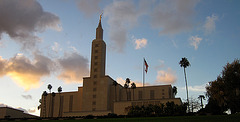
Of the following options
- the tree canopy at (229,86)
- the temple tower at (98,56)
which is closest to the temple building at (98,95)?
the temple tower at (98,56)

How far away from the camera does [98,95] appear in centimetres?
8919

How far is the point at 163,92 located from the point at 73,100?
37028mm

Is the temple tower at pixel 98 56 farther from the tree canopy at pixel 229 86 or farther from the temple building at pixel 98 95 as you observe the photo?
the tree canopy at pixel 229 86

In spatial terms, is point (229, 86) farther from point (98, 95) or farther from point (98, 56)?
point (98, 56)

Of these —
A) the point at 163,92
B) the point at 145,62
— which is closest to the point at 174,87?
the point at 163,92

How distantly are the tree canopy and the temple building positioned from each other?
33798 millimetres

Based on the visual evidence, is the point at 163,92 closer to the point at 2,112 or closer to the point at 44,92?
the point at 44,92

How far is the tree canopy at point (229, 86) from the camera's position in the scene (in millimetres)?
45375

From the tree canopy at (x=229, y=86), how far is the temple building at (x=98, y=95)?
33.8 metres

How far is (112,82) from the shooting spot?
95.3 meters

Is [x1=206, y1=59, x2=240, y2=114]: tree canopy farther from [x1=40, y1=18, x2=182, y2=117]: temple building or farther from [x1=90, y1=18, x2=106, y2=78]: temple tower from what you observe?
[x1=90, y1=18, x2=106, y2=78]: temple tower

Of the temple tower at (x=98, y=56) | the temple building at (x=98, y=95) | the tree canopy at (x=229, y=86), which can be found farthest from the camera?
the temple tower at (x=98, y=56)

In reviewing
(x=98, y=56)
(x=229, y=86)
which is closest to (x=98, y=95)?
(x=98, y=56)

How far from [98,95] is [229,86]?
52516 mm
